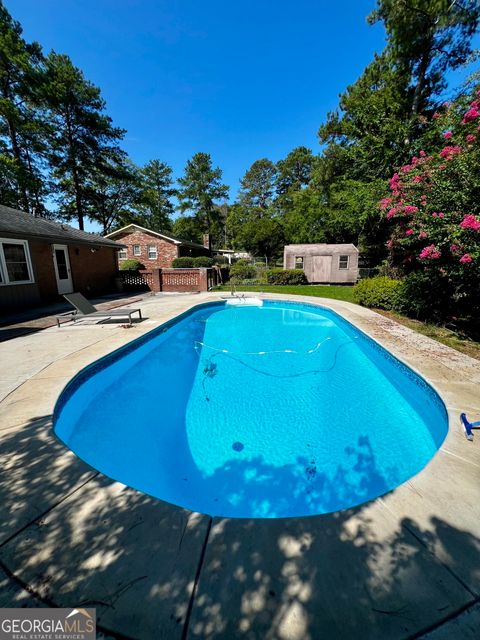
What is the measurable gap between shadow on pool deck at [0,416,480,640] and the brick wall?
2200 cm

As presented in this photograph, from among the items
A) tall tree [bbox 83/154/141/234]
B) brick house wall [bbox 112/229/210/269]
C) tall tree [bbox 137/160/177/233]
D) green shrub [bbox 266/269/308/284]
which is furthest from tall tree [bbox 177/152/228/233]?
green shrub [bbox 266/269/308/284]

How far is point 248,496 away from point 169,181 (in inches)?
1617

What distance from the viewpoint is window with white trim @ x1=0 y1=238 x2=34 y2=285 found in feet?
31.6

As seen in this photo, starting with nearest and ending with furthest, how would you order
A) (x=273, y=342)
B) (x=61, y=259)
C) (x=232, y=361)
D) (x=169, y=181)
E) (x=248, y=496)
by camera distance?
1. (x=248, y=496)
2. (x=232, y=361)
3. (x=273, y=342)
4. (x=61, y=259)
5. (x=169, y=181)

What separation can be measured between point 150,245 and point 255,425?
71.6 feet

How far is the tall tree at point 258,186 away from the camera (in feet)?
144

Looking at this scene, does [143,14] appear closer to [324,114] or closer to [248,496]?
[248,496]

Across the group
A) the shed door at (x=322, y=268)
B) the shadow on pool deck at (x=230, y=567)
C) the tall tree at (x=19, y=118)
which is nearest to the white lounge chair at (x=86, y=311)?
the shadow on pool deck at (x=230, y=567)

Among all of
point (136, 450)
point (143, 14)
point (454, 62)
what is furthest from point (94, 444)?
point (454, 62)

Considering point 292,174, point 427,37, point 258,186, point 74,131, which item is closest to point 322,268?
point 427,37

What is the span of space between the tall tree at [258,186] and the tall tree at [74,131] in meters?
25.3

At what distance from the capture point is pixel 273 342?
813 cm

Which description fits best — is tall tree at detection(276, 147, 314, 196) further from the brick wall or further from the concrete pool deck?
the concrete pool deck

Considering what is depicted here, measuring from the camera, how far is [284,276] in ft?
66.9
